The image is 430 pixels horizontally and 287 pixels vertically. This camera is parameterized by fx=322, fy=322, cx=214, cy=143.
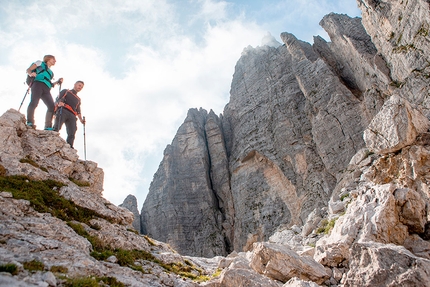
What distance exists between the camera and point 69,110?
1881 centimetres

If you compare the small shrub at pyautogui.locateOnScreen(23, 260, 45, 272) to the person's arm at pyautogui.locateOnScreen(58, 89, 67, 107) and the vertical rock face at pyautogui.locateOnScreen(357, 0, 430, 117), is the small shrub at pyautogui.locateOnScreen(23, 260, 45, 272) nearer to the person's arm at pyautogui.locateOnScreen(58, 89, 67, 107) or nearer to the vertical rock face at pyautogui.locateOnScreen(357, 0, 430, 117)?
the person's arm at pyautogui.locateOnScreen(58, 89, 67, 107)

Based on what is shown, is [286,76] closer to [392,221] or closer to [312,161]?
[312,161]

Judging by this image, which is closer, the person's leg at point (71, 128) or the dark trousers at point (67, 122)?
the dark trousers at point (67, 122)

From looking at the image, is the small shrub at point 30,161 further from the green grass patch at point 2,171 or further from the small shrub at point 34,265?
the small shrub at point 34,265

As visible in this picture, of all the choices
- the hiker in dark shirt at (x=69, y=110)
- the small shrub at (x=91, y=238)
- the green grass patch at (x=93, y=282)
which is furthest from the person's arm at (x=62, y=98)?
the green grass patch at (x=93, y=282)

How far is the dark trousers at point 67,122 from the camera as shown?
18462 millimetres

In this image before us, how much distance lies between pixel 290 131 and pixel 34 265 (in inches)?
1884

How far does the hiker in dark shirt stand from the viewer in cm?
1850

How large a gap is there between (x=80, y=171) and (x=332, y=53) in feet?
170

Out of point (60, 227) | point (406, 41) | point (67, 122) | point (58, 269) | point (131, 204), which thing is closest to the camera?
point (58, 269)

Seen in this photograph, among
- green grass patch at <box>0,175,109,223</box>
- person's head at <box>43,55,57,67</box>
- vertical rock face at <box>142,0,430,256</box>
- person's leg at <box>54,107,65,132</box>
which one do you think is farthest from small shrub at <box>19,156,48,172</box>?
vertical rock face at <box>142,0,430,256</box>

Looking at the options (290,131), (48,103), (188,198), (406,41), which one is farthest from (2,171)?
(188,198)

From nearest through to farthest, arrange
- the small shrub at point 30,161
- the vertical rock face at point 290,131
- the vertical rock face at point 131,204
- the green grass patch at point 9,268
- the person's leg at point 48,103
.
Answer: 1. the green grass patch at point 9,268
2. the small shrub at point 30,161
3. the person's leg at point 48,103
4. the vertical rock face at point 290,131
5. the vertical rock face at point 131,204

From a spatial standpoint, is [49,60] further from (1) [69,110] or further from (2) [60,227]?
(2) [60,227]
